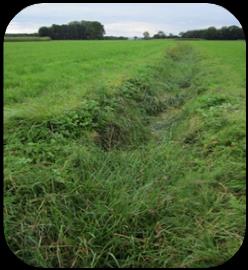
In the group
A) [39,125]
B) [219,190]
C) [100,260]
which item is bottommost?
[100,260]

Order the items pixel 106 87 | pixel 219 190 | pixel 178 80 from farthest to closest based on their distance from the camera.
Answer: pixel 178 80, pixel 106 87, pixel 219 190

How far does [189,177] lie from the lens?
12.5ft

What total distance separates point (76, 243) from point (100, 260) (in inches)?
7.6

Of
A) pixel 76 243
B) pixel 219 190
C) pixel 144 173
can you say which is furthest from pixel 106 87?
pixel 76 243

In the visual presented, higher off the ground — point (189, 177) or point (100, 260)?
point (189, 177)

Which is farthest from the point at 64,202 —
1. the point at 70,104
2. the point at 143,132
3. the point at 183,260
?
the point at 143,132

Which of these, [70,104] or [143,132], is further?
[143,132]

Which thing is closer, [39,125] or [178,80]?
[39,125]

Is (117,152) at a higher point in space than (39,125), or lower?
lower

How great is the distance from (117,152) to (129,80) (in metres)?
3.70

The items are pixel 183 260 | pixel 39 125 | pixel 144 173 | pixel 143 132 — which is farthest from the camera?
pixel 143 132

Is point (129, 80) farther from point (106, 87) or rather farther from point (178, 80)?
point (178, 80)

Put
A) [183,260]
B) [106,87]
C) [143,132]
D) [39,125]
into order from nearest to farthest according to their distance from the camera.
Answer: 1. [183,260]
2. [39,125]
3. [143,132]
4. [106,87]

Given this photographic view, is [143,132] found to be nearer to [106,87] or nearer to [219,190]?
[106,87]
